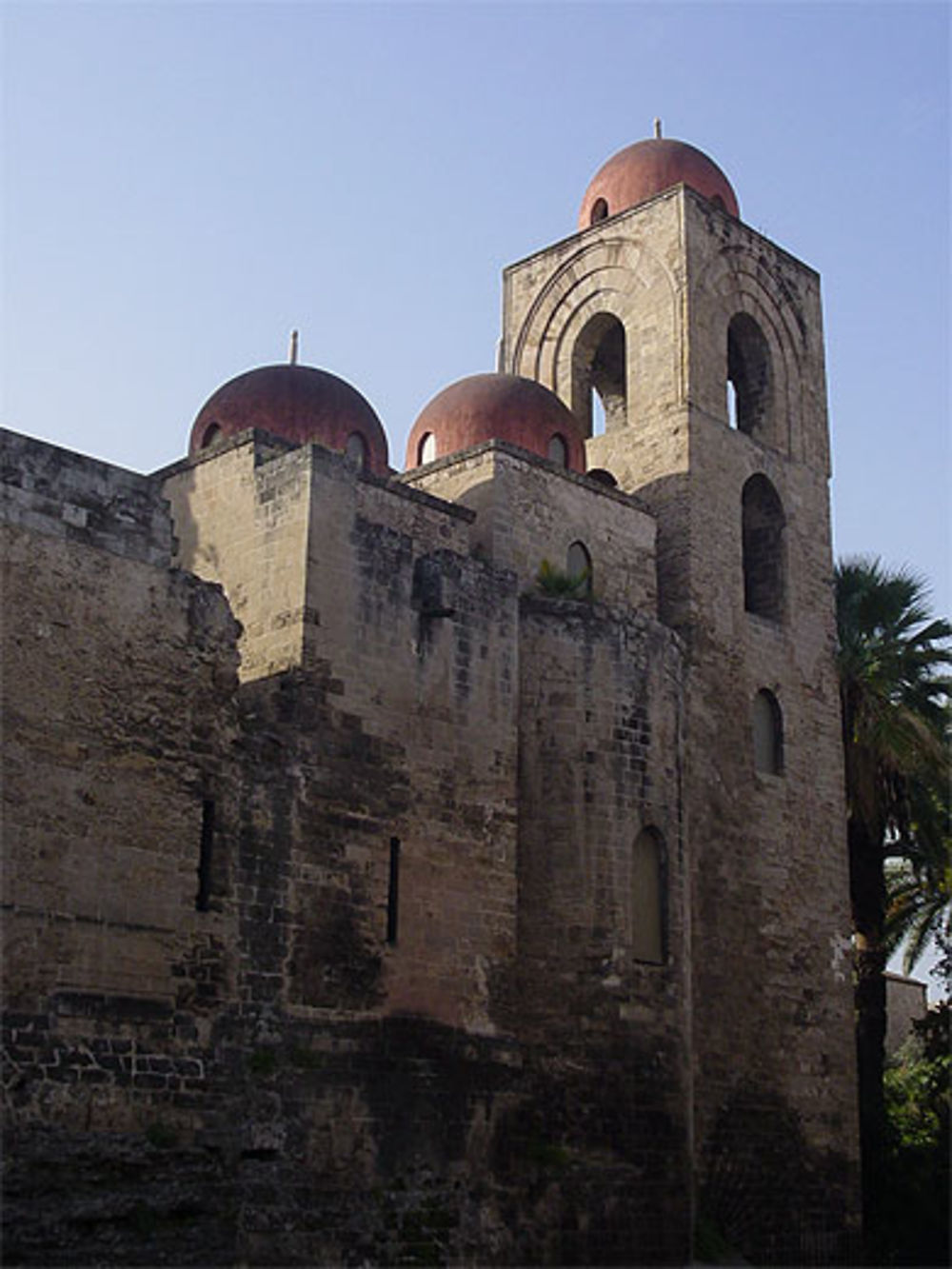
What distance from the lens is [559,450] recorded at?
19062 mm

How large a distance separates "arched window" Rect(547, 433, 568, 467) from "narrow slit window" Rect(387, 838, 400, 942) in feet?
21.1

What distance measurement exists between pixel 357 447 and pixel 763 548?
586cm

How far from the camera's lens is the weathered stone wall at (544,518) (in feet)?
57.2

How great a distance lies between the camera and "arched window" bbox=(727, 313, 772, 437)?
2162 centimetres

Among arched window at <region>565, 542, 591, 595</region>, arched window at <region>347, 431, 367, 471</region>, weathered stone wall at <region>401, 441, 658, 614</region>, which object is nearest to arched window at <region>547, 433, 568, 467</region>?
weathered stone wall at <region>401, 441, 658, 614</region>

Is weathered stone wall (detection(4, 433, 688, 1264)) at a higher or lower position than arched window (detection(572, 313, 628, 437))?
lower

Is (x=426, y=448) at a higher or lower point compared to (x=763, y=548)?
higher

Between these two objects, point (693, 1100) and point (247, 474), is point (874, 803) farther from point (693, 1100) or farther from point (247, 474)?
point (247, 474)

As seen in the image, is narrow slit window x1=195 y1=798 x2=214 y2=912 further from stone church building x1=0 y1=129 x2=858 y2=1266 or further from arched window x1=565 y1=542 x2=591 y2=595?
arched window x1=565 y1=542 x2=591 y2=595

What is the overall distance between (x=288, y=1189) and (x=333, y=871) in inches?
97.0

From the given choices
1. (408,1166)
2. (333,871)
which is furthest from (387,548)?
(408,1166)

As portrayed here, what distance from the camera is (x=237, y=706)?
41.5 feet

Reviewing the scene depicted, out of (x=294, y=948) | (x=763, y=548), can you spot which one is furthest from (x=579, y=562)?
(x=294, y=948)

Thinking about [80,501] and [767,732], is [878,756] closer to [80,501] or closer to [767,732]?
[767,732]
